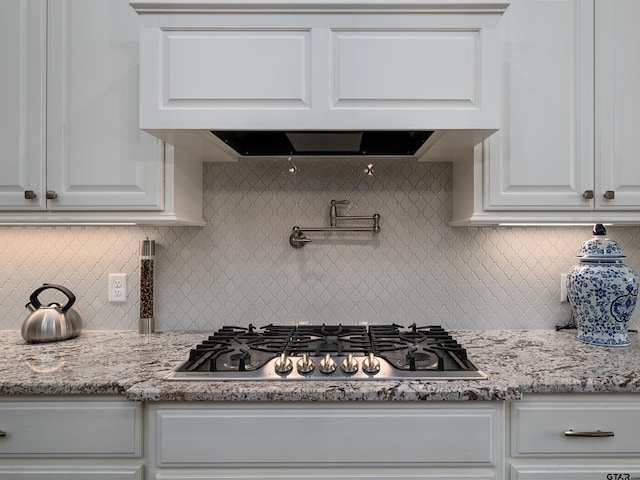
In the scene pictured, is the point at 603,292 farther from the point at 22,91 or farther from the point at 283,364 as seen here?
the point at 22,91

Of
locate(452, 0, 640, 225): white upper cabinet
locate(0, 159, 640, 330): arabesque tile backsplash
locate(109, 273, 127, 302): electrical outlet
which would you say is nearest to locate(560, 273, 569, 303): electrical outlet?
locate(0, 159, 640, 330): arabesque tile backsplash

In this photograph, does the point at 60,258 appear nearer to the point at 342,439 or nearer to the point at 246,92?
the point at 246,92

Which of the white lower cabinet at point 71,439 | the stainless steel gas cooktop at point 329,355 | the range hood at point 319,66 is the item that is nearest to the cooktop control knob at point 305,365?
the stainless steel gas cooktop at point 329,355

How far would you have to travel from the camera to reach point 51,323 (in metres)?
1.62

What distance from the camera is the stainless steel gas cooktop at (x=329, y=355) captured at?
1.22 meters

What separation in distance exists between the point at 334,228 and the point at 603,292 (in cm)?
103

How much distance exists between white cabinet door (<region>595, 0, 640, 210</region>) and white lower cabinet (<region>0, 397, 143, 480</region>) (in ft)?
5.58

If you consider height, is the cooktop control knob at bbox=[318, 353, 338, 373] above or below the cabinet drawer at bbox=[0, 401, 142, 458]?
above

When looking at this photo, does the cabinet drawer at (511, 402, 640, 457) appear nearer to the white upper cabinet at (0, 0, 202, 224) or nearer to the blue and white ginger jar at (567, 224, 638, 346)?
the blue and white ginger jar at (567, 224, 638, 346)

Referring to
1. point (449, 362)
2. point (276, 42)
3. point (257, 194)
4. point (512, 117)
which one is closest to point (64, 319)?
point (257, 194)

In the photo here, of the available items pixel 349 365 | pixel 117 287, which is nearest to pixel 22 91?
pixel 117 287

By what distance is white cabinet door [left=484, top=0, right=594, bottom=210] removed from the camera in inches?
59.2

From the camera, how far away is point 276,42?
4.38 feet

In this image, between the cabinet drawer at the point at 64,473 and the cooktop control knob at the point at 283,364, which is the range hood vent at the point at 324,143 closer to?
the cooktop control knob at the point at 283,364
